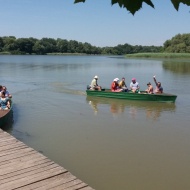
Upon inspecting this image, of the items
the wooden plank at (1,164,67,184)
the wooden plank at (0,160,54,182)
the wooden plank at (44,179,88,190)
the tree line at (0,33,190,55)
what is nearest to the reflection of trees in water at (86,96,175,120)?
the wooden plank at (0,160,54,182)

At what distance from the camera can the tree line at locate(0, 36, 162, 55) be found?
439 feet

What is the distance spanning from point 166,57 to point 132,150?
86536 mm

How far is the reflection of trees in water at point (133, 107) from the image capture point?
1642 centimetres

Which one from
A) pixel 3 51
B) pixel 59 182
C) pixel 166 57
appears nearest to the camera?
pixel 59 182

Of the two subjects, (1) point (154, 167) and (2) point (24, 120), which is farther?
(2) point (24, 120)

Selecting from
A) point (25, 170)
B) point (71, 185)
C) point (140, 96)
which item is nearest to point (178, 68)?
point (140, 96)

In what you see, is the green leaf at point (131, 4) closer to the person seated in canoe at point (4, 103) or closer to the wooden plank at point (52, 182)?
the wooden plank at point (52, 182)

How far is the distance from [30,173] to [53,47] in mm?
147974

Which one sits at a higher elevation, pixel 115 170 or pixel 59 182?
pixel 59 182

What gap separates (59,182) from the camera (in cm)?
611

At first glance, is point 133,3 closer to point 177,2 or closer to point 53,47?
point 177,2

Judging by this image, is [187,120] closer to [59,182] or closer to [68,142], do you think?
[68,142]

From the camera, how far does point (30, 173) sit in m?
6.46

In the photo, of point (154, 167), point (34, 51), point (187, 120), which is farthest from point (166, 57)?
point (154, 167)
